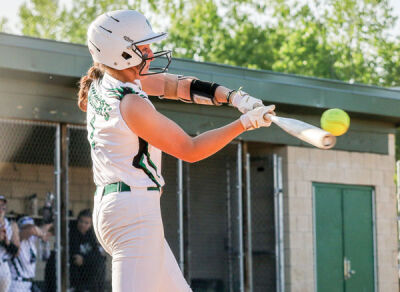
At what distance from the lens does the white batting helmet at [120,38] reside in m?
3.53

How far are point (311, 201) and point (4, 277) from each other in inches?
194

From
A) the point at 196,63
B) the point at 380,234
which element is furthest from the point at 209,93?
the point at 380,234

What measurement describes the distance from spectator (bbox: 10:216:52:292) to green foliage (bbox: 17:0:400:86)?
16.2 m

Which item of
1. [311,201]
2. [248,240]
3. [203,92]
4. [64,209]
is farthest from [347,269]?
[203,92]

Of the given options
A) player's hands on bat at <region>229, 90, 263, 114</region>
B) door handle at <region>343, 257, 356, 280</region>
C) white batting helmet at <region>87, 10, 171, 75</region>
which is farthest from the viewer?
door handle at <region>343, 257, 356, 280</region>

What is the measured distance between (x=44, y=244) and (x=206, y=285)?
3695 millimetres

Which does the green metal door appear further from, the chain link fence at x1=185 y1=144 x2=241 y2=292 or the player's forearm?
the player's forearm

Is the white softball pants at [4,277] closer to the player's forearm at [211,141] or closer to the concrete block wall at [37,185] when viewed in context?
the concrete block wall at [37,185]

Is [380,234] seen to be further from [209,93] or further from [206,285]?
[209,93]

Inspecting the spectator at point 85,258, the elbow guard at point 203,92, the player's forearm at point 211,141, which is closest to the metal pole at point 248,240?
the spectator at point 85,258

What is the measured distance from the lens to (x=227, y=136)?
3.50 metres

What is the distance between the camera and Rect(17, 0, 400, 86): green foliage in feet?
83.6

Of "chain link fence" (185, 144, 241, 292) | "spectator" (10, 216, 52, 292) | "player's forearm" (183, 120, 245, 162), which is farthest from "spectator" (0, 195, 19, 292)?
"player's forearm" (183, 120, 245, 162)

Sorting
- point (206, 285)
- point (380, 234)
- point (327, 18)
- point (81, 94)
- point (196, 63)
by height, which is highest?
point (327, 18)
